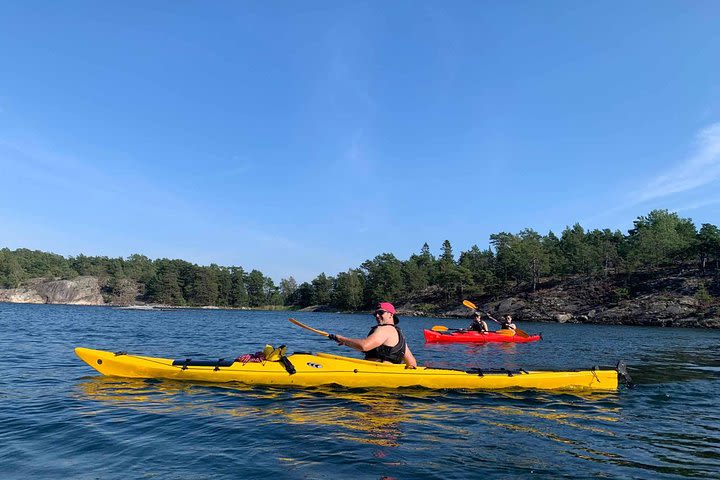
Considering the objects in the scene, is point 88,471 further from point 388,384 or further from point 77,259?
point 77,259

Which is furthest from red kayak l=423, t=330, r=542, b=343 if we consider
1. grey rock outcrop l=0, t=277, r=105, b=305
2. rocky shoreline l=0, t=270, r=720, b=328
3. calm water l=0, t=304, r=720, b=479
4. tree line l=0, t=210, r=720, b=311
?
grey rock outcrop l=0, t=277, r=105, b=305

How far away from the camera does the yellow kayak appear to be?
9.70m

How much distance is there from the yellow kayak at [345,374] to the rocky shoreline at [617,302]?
51045mm

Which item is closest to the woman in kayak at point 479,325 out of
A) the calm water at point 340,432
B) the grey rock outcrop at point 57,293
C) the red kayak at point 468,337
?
the red kayak at point 468,337

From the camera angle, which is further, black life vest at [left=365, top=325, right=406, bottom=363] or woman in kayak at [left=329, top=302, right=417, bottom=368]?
black life vest at [left=365, top=325, right=406, bottom=363]

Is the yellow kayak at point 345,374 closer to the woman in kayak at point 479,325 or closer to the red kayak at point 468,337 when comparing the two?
the red kayak at point 468,337

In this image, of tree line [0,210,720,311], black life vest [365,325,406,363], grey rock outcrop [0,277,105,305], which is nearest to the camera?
black life vest [365,325,406,363]

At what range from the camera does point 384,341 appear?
9922 mm

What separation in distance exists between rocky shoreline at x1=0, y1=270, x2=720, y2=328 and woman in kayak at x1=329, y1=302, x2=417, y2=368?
176ft

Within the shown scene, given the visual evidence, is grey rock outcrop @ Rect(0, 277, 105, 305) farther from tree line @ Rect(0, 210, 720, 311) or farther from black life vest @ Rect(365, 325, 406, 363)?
black life vest @ Rect(365, 325, 406, 363)

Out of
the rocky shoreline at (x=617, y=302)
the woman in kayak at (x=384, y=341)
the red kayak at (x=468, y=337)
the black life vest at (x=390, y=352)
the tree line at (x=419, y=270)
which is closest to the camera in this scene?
the woman in kayak at (x=384, y=341)

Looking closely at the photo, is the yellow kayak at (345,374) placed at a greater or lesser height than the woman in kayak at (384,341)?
lesser

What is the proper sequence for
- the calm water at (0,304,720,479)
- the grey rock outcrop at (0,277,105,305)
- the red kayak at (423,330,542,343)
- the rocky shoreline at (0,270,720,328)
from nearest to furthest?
the calm water at (0,304,720,479) < the red kayak at (423,330,542,343) < the rocky shoreline at (0,270,720,328) < the grey rock outcrop at (0,277,105,305)

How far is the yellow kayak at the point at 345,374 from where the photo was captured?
9703 millimetres
